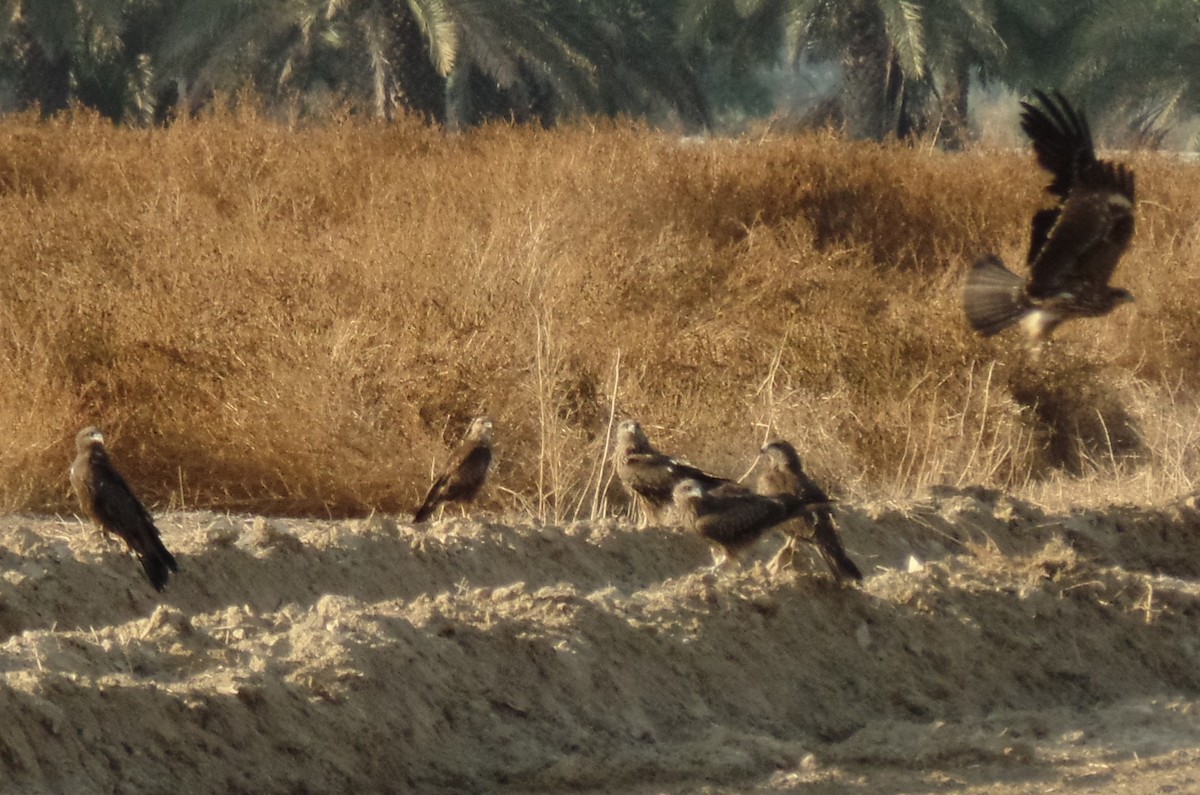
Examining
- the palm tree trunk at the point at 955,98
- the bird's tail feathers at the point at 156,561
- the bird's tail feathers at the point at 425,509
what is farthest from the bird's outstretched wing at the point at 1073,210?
the palm tree trunk at the point at 955,98

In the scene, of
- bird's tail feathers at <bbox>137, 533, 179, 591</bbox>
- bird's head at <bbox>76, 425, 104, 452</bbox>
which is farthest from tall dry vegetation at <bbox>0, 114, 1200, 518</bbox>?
bird's tail feathers at <bbox>137, 533, 179, 591</bbox>

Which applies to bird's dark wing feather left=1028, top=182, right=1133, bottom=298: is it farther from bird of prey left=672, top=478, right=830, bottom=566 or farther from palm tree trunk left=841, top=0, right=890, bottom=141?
palm tree trunk left=841, top=0, right=890, bottom=141

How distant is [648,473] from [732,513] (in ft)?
3.33

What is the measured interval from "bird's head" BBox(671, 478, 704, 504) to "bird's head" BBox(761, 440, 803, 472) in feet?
1.43

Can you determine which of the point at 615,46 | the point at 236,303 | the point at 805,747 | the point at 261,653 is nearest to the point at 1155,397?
the point at 236,303

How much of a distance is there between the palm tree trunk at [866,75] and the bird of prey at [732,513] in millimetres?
20643

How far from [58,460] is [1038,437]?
19.9 ft

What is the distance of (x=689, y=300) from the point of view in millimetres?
12664

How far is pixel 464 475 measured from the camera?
8281mm

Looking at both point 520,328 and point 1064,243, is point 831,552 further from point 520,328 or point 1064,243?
point 520,328

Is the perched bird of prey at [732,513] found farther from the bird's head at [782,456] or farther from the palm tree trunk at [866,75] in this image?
the palm tree trunk at [866,75]

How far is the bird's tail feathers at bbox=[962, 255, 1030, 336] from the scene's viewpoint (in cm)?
873

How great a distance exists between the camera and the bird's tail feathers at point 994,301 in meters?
8.73

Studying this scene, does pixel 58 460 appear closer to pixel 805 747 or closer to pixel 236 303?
pixel 236 303
